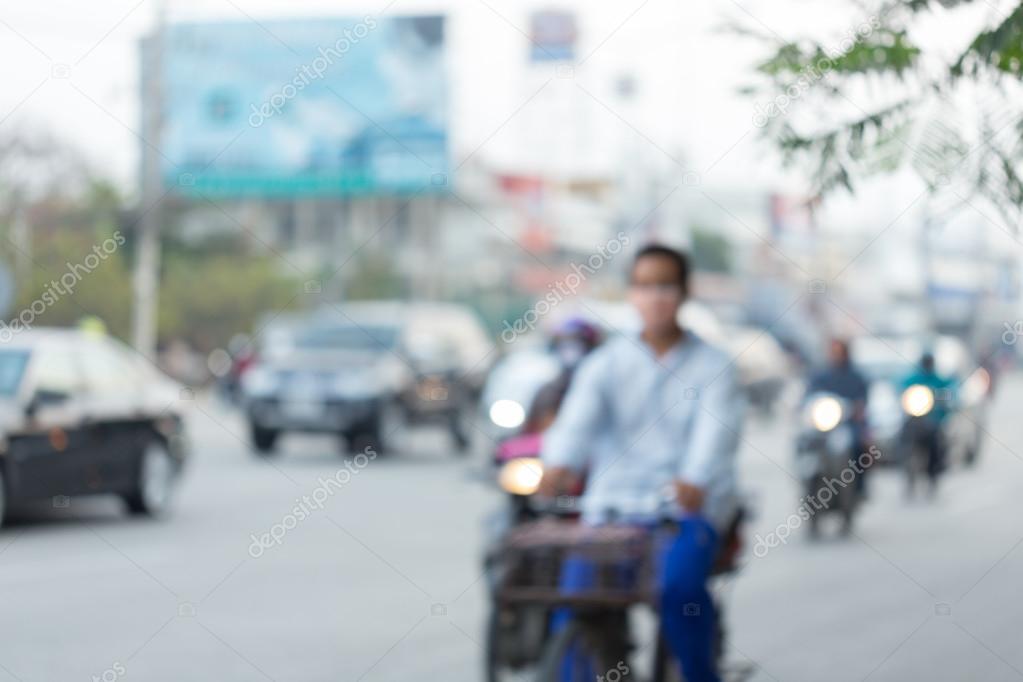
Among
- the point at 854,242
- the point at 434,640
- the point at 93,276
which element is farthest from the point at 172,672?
the point at 854,242

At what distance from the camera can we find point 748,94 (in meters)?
5.87

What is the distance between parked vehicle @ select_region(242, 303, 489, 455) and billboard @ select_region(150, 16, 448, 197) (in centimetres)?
1333

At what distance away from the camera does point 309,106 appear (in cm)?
3888

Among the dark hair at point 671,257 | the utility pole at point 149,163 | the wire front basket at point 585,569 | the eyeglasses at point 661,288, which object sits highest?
the utility pole at point 149,163

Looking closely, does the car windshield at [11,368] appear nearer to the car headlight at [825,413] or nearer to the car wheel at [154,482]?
the car wheel at [154,482]

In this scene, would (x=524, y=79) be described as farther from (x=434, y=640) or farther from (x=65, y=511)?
(x=434, y=640)

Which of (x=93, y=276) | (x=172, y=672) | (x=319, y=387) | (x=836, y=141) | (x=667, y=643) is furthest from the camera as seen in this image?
(x=93, y=276)

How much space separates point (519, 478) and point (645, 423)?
2.07 m

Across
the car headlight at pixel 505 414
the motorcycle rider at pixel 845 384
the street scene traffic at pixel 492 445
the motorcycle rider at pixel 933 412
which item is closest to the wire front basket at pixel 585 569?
the street scene traffic at pixel 492 445

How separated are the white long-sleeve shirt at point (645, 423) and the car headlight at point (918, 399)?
1320 cm

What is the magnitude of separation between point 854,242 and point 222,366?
234 ft

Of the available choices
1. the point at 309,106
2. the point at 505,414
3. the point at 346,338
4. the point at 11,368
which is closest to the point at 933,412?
the point at 505,414

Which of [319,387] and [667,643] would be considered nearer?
[667,643]

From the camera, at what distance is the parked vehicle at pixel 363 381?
22.5 metres
